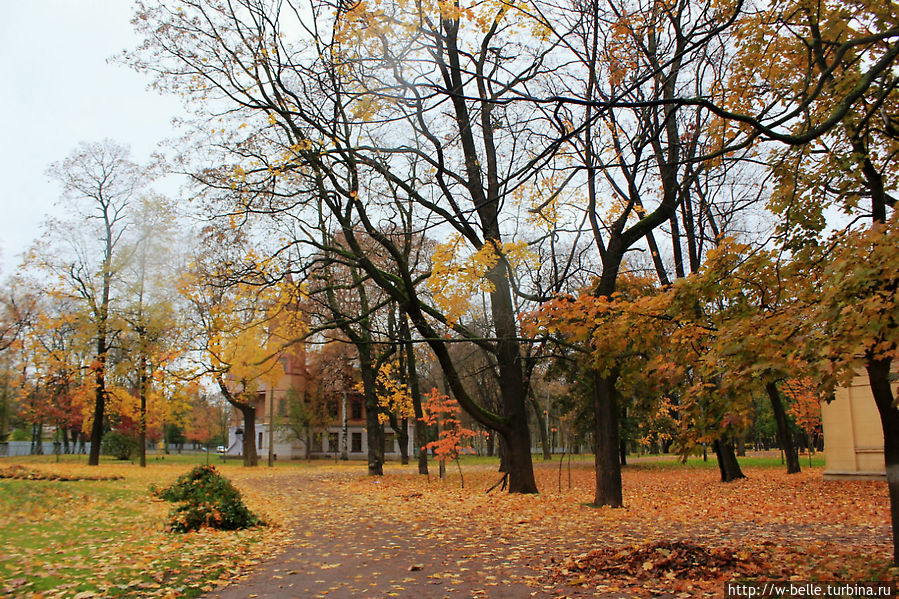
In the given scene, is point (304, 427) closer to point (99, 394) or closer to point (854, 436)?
point (99, 394)

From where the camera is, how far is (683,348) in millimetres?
6047

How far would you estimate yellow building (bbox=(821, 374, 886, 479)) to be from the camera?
52.6 ft

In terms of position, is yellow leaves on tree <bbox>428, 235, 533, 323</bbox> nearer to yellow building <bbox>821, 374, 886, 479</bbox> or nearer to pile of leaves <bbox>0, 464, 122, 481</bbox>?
yellow building <bbox>821, 374, 886, 479</bbox>

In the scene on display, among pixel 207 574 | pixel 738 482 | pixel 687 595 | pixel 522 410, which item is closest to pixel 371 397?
pixel 522 410

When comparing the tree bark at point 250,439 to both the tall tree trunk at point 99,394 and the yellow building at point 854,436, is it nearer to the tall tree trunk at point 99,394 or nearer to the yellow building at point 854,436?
the tall tree trunk at point 99,394

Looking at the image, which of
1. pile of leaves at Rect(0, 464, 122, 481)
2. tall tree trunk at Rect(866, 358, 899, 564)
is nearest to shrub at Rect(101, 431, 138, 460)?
pile of leaves at Rect(0, 464, 122, 481)

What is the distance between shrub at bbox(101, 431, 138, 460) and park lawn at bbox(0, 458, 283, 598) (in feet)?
116

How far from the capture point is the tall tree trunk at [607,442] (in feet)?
34.8

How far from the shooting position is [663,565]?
5406 millimetres

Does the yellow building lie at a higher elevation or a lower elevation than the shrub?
higher

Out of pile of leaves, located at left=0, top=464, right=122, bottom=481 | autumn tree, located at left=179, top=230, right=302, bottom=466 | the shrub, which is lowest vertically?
the shrub

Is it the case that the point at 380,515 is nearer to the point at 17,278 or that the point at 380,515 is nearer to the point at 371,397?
the point at 371,397

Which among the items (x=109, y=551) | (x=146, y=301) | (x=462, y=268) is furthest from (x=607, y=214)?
(x=146, y=301)

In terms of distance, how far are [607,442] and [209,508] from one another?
670cm
